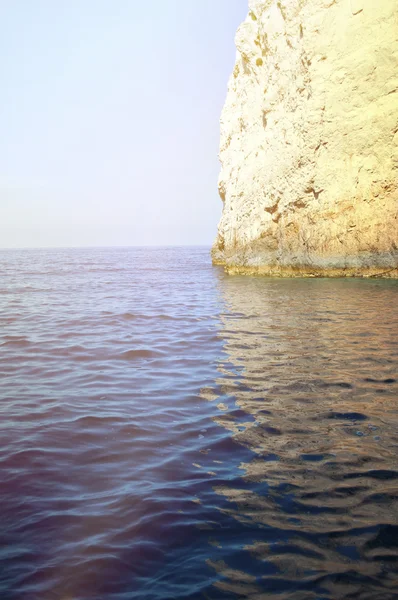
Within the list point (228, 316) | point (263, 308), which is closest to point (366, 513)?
point (228, 316)

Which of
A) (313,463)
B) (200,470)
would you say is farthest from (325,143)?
(200,470)

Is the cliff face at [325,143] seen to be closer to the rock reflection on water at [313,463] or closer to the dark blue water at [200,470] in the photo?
the rock reflection on water at [313,463]

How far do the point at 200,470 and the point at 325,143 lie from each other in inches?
744

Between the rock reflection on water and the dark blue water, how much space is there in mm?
12

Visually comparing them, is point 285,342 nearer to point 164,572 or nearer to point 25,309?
point 164,572

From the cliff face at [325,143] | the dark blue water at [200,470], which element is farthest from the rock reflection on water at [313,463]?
the cliff face at [325,143]

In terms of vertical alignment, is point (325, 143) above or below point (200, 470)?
above

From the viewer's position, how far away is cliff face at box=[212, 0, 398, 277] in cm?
1820

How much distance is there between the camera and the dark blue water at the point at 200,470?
2.29 m

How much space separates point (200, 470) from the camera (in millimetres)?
3379

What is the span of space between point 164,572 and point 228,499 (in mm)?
756

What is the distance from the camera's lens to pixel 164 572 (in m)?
2.31

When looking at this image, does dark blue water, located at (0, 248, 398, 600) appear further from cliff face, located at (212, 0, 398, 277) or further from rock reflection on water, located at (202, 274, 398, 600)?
cliff face, located at (212, 0, 398, 277)

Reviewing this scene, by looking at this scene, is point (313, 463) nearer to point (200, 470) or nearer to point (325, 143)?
point (200, 470)
